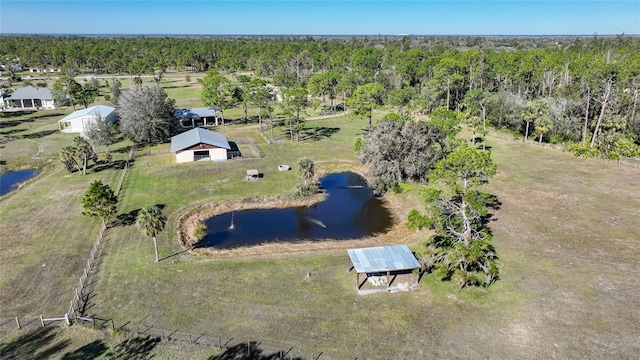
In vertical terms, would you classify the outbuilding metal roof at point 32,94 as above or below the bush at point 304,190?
above

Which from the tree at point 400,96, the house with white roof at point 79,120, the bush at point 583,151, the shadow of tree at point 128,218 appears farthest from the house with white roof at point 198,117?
the bush at point 583,151

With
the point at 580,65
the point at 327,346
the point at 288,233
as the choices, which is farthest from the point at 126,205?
the point at 580,65

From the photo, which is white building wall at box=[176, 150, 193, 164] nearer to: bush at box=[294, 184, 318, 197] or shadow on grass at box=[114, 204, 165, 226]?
shadow on grass at box=[114, 204, 165, 226]

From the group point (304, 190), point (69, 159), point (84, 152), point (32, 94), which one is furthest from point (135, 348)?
point (32, 94)

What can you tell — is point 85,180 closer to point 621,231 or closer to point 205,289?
point 205,289

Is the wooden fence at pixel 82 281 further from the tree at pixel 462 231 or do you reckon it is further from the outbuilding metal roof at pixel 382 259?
the tree at pixel 462 231
